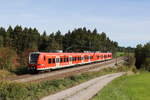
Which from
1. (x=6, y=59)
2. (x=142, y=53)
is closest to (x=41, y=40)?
(x=142, y=53)

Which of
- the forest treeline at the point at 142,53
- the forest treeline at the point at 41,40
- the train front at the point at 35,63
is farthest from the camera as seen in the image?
the forest treeline at the point at 41,40

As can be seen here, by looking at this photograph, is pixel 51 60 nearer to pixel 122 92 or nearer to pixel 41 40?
pixel 122 92

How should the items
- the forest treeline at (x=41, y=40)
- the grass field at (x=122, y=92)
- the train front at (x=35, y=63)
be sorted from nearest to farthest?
the grass field at (x=122, y=92), the train front at (x=35, y=63), the forest treeline at (x=41, y=40)

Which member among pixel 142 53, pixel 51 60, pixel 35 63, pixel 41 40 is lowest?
pixel 35 63

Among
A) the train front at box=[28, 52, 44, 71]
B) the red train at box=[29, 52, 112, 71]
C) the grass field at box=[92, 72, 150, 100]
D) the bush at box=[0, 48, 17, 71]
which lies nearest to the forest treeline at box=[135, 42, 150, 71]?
the red train at box=[29, 52, 112, 71]

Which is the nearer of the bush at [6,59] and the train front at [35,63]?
the train front at [35,63]

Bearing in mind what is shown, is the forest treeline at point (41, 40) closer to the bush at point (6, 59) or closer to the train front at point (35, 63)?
the bush at point (6, 59)

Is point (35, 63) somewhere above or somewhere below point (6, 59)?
below

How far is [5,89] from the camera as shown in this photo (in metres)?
15.9

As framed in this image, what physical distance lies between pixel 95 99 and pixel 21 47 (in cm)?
7993

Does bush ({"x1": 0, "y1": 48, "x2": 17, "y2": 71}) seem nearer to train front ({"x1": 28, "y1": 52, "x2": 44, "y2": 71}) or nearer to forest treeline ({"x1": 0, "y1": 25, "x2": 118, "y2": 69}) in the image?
train front ({"x1": 28, "y1": 52, "x2": 44, "y2": 71})

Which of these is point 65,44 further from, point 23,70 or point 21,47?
point 23,70

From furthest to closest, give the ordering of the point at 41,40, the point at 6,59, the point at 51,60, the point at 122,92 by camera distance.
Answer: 1. the point at 41,40
2. the point at 6,59
3. the point at 51,60
4. the point at 122,92

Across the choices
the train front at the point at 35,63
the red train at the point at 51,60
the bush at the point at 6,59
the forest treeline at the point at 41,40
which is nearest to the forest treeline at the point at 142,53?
the forest treeline at the point at 41,40
